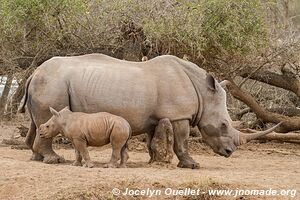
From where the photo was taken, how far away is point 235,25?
40.1 feet

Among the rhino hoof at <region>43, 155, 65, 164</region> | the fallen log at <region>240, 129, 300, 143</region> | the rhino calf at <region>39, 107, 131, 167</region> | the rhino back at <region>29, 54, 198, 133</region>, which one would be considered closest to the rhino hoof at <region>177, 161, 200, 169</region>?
the rhino back at <region>29, 54, 198, 133</region>

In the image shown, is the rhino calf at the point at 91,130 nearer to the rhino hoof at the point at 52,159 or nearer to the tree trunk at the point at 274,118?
the rhino hoof at the point at 52,159

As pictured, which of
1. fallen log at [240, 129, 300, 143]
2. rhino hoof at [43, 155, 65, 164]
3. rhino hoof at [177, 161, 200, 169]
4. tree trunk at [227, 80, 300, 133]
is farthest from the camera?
tree trunk at [227, 80, 300, 133]

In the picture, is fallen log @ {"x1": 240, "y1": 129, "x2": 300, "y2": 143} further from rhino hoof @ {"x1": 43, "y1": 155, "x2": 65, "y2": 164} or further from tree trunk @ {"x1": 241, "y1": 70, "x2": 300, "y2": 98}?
rhino hoof @ {"x1": 43, "y1": 155, "x2": 65, "y2": 164}

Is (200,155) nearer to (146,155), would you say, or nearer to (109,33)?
(146,155)

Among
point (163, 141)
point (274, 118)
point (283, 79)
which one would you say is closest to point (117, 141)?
point (163, 141)

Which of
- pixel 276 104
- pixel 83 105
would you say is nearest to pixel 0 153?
pixel 83 105

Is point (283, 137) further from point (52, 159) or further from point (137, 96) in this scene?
point (52, 159)

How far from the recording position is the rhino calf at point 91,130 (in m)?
9.41

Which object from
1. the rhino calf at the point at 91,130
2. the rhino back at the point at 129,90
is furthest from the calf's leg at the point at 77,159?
the rhino back at the point at 129,90

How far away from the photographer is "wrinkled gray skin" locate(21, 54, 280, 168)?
32.8 ft

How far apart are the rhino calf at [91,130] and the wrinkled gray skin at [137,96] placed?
1.47 ft

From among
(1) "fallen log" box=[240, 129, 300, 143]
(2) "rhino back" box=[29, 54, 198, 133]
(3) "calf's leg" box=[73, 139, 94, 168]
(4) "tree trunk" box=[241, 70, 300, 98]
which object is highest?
(2) "rhino back" box=[29, 54, 198, 133]

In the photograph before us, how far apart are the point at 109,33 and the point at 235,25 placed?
7.91 feet
